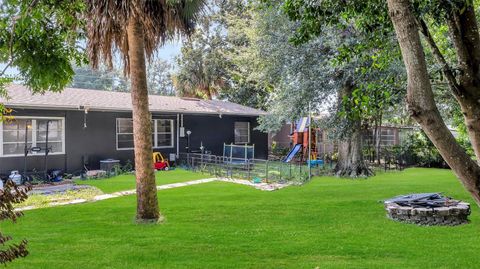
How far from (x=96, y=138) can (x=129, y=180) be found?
3.03m

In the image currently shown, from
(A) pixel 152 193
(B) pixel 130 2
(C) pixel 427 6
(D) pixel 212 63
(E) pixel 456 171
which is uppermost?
(D) pixel 212 63

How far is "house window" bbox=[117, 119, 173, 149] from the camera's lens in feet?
→ 54.8

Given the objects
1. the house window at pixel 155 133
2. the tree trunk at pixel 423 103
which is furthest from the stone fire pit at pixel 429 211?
the house window at pixel 155 133

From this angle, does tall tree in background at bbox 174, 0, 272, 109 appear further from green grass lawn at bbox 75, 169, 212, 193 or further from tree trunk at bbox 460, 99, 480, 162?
tree trunk at bbox 460, 99, 480, 162

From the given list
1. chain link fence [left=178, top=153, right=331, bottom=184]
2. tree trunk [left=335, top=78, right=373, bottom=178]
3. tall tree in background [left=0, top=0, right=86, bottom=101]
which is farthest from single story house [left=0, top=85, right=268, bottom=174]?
tall tree in background [left=0, top=0, right=86, bottom=101]

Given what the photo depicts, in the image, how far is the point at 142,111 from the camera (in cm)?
748

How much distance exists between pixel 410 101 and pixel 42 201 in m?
9.94

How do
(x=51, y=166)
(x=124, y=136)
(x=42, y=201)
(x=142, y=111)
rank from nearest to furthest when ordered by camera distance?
1. (x=142, y=111)
2. (x=42, y=201)
3. (x=51, y=166)
4. (x=124, y=136)

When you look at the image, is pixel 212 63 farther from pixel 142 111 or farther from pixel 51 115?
pixel 142 111

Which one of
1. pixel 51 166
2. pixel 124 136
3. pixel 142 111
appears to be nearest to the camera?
pixel 142 111

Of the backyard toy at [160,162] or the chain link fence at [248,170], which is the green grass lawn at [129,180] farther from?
the chain link fence at [248,170]

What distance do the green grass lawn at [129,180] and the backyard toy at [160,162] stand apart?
Answer: 0.52 metres

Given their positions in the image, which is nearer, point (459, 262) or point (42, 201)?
point (459, 262)

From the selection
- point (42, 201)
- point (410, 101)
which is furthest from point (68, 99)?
point (410, 101)
